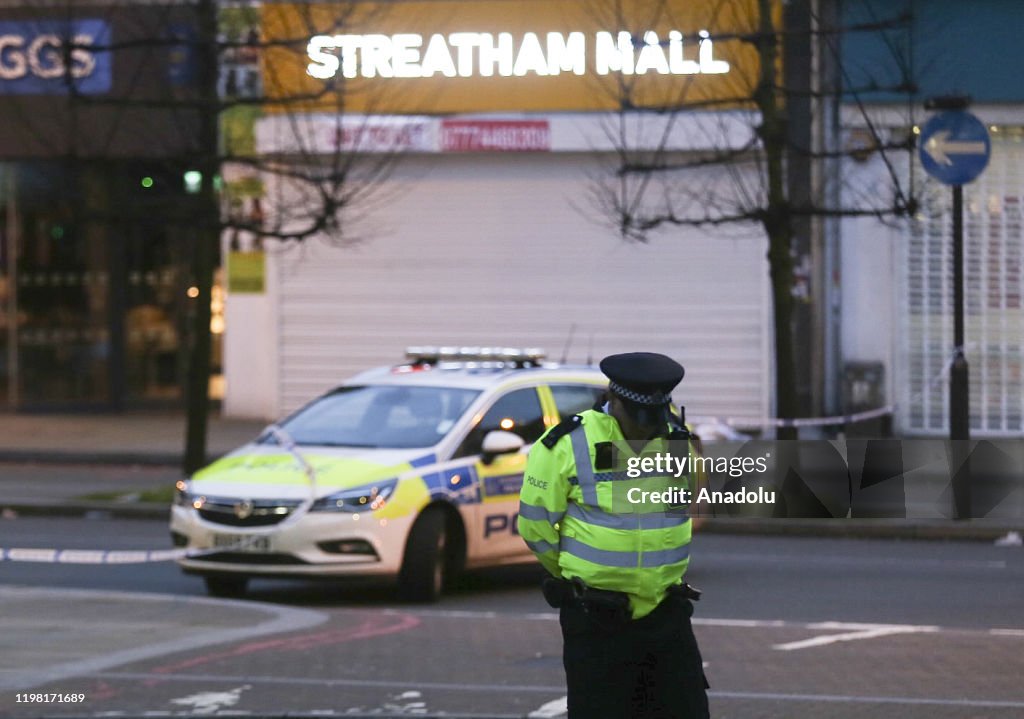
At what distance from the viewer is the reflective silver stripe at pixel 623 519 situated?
6105mm

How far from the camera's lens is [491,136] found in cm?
2466

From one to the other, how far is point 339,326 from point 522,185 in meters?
3.19

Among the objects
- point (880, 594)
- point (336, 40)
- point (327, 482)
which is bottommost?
point (880, 594)

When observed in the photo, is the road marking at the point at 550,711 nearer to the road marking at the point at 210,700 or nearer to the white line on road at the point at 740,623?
the road marking at the point at 210,700

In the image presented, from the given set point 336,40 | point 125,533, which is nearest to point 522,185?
point 336,40

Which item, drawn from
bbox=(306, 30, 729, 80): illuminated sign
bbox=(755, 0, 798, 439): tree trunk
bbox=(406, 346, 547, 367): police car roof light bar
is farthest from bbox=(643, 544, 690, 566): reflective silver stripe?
bbox=(755, 0, 798, 439): tree trunk

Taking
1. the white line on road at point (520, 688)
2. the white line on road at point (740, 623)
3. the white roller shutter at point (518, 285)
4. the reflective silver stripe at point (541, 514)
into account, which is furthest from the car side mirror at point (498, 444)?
the white roller shutter at point (518, 285)

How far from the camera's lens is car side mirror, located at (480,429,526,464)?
12.8 m

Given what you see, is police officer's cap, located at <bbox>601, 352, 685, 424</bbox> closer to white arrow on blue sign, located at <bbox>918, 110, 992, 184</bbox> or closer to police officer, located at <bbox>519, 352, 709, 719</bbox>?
police officer, located at <bbox>519, 352, 709, 719</bbox>

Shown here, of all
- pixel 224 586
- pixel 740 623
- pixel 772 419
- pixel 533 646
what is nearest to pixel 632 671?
pixel 533 646

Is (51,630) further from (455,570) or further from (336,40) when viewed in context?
(336,40)

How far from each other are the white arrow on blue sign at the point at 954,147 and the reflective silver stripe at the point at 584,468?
11.4 metres

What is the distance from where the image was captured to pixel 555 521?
20.3 feet

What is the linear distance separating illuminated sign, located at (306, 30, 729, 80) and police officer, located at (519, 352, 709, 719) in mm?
10222
